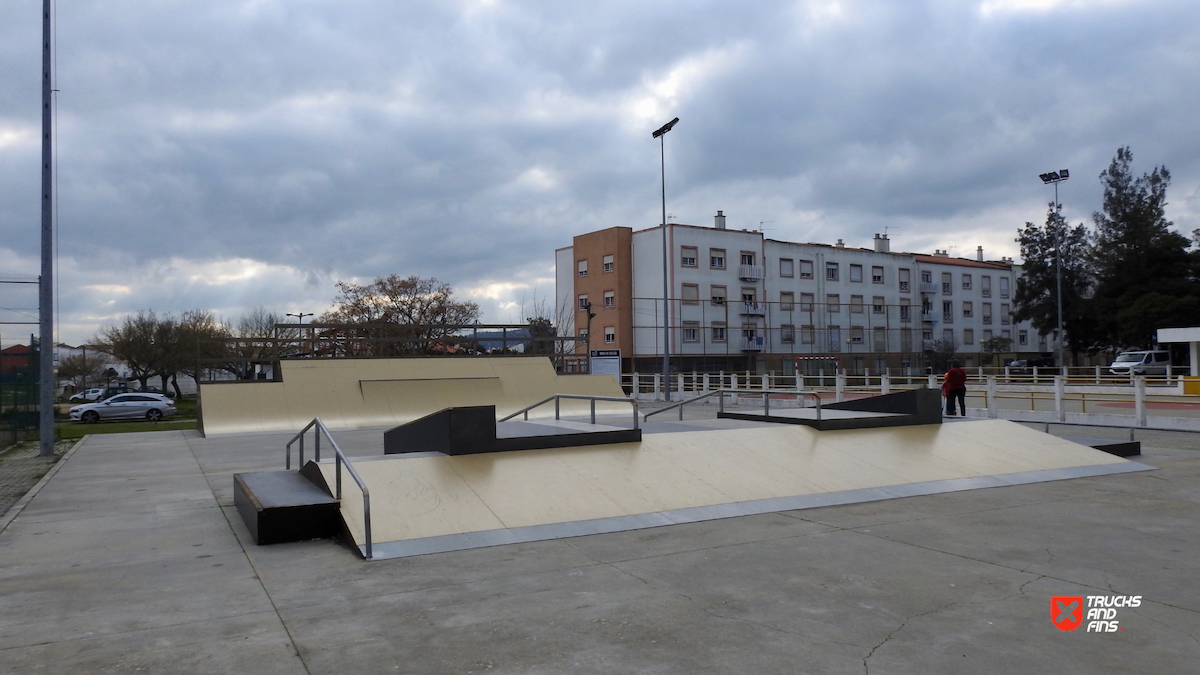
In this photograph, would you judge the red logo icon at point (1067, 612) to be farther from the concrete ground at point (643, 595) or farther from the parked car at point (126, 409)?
the parked car at point (126, 409)

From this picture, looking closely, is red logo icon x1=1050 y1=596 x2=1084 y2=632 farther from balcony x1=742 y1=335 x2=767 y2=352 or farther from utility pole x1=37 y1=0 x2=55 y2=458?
balcony x1=742 y1=335 x2=767 y2=352

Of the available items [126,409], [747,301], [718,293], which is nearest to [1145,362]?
[747,301]

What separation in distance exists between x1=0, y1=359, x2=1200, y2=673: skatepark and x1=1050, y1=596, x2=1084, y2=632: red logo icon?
3.8 inches

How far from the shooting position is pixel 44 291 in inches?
687

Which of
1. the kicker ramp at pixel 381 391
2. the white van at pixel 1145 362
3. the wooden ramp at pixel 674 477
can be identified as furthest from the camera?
the white van at pixel 1145 362

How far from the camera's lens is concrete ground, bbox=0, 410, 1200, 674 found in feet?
14.7

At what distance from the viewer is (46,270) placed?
17.3m

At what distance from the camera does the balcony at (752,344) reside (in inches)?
2210

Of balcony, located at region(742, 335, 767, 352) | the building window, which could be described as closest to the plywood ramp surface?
the building window

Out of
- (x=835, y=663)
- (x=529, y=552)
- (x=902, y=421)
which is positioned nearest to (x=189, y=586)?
(x=529, y=552)

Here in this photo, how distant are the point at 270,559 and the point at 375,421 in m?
16.5

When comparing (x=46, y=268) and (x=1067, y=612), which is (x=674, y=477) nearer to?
(x=1067, y=612)

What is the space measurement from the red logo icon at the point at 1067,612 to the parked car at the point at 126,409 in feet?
111

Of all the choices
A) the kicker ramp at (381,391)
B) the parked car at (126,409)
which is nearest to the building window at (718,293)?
the kicker ramp at (381,391)
